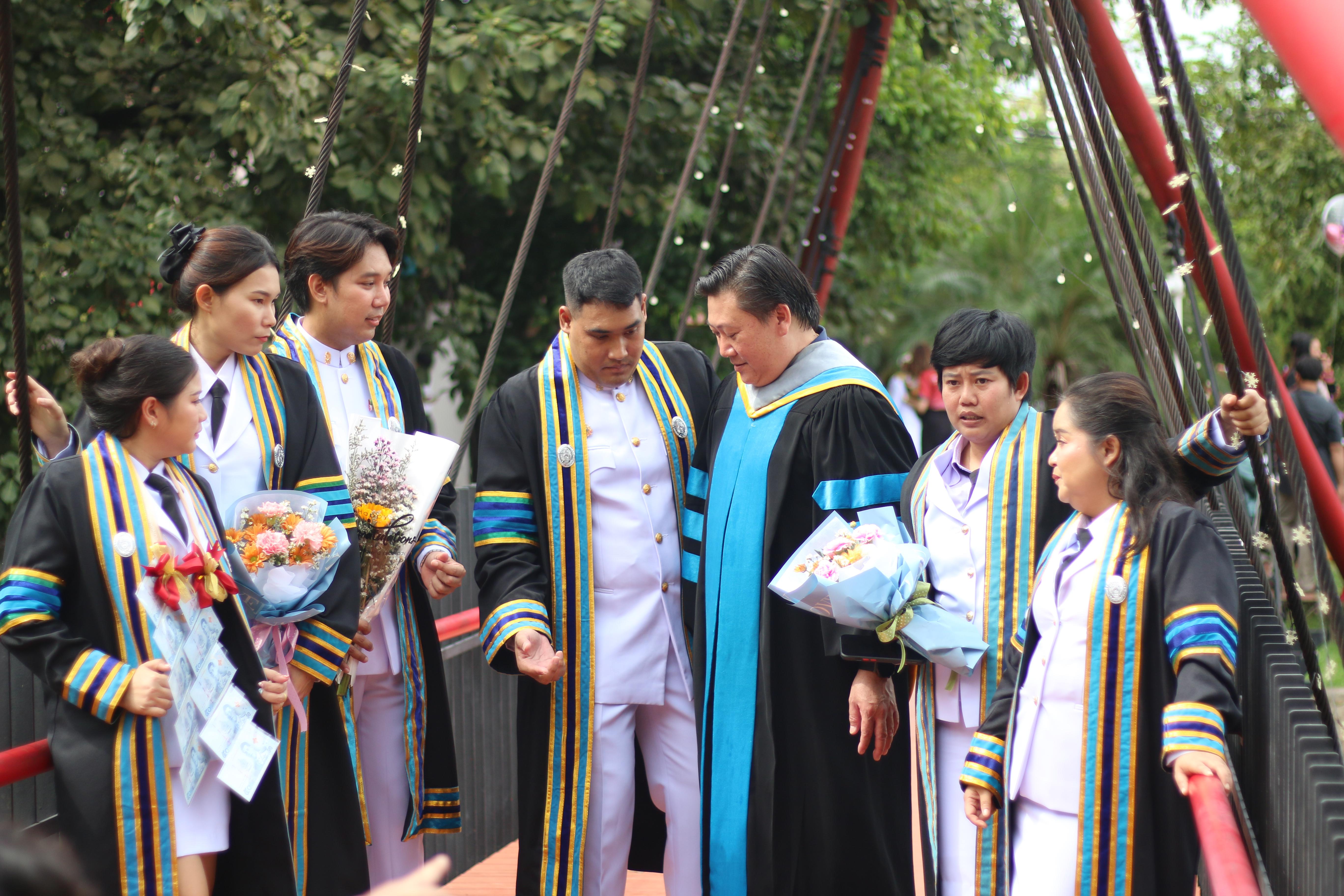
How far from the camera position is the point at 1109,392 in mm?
2377

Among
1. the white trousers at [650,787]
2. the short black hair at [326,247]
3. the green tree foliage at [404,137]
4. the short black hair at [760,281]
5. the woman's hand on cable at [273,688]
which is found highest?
the green tree foliage at [404,137]

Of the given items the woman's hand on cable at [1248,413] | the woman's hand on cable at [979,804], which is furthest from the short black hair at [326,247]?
the woman's hand on cable at [1248,413]

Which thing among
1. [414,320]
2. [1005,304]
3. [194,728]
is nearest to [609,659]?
[194,728]

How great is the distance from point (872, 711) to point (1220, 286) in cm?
119

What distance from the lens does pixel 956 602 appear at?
2789 millimetres

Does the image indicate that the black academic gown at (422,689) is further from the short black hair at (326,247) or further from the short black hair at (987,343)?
the short black hair at (987,343)

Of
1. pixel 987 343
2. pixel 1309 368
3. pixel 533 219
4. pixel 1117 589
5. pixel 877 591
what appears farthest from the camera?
pixel 1309 368

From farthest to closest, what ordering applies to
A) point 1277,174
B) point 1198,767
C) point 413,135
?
point 1277,174
point 413,135
point 1198,767

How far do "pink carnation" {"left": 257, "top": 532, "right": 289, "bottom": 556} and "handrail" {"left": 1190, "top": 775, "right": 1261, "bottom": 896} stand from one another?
1.68 m

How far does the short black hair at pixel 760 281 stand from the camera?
2988mm

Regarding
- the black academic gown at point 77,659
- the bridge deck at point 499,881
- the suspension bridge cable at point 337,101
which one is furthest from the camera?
the bridge deck at point 499,881

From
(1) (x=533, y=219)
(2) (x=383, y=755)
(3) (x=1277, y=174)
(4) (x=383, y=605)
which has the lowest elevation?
(2) (x=383, y=755)

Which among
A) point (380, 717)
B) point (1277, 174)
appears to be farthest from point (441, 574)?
point (1277, 174)

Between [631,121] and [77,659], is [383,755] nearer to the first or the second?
[77,659]
